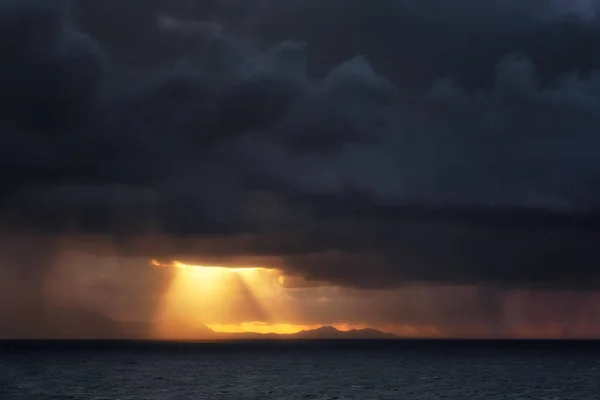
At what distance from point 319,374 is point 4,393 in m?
70.9

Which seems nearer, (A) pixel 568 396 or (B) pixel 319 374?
(A) pixel 568 396

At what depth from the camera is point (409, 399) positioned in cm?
11056

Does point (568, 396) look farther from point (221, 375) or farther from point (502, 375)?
point (221, 375)

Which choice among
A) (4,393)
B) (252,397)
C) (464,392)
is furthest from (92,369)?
(464,392)

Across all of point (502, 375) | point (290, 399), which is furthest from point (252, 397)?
point (502, 375)

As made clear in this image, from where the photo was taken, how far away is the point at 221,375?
161375mm

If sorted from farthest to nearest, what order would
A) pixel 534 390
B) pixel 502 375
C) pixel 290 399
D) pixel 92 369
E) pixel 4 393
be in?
pixel 92 369 → pixel 502 375 → pixel 534 390 → pixel 4 393 → pixel 290 399

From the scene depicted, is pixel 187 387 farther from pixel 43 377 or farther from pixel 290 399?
pixel 43 377

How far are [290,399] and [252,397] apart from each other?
5.65 m

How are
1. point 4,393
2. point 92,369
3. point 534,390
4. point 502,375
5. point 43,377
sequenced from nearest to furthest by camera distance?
point 4,393 < point 534,390 < point 43,377 < point 502,375 < point 92,369

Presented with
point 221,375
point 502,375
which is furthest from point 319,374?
point 502,375

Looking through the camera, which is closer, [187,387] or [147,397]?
[147,397]

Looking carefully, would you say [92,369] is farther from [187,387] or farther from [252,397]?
[252,397]

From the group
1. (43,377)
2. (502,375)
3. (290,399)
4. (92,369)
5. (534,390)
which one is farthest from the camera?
(92,369)
